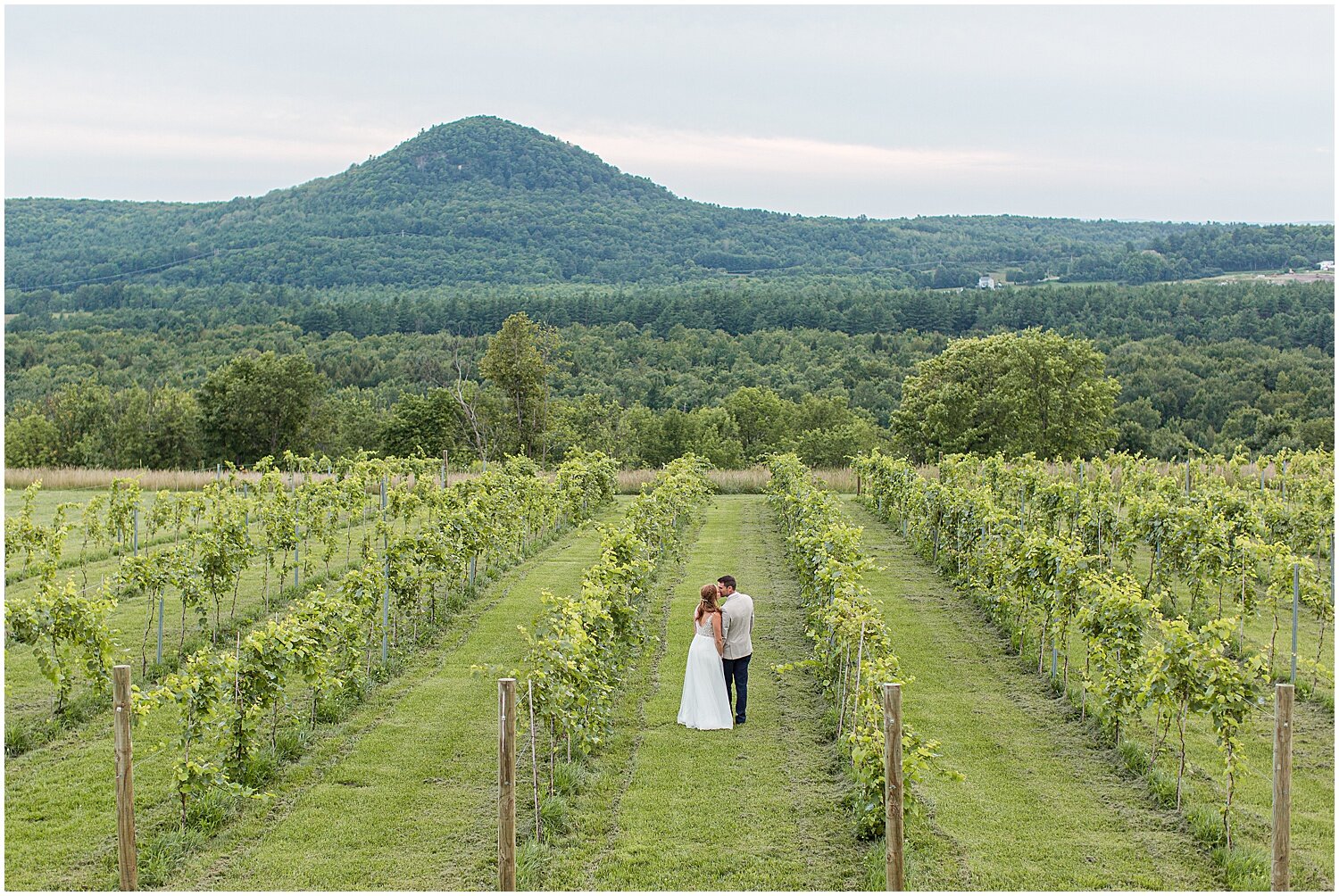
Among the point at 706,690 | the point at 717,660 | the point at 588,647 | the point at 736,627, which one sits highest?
the point at 588,647

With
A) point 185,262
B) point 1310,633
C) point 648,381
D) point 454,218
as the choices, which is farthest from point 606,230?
point 1310,633

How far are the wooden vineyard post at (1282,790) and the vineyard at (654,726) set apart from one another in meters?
0.48

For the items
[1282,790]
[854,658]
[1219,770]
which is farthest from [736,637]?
[1282,790]

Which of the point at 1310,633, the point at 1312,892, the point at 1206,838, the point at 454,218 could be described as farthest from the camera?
the point at 454,218

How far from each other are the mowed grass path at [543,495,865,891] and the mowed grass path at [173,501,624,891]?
2.40 feet

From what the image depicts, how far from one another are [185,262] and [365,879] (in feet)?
356

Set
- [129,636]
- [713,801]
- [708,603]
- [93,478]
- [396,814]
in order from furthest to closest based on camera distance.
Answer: [93,478] → [129,636] → [708,603] → [713,801] → [396,814]

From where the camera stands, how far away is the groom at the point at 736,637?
33.2 feet

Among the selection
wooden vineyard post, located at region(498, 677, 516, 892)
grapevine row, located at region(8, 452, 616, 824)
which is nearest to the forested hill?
grapevine row, located at region(8, 452, 616, 824)

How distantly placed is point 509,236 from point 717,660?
109874mm

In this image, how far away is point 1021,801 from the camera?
8.31 m

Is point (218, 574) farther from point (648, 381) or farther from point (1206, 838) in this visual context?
point (648, 381)

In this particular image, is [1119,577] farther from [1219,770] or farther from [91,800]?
[91,800]

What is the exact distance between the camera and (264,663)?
8406 millimetres
